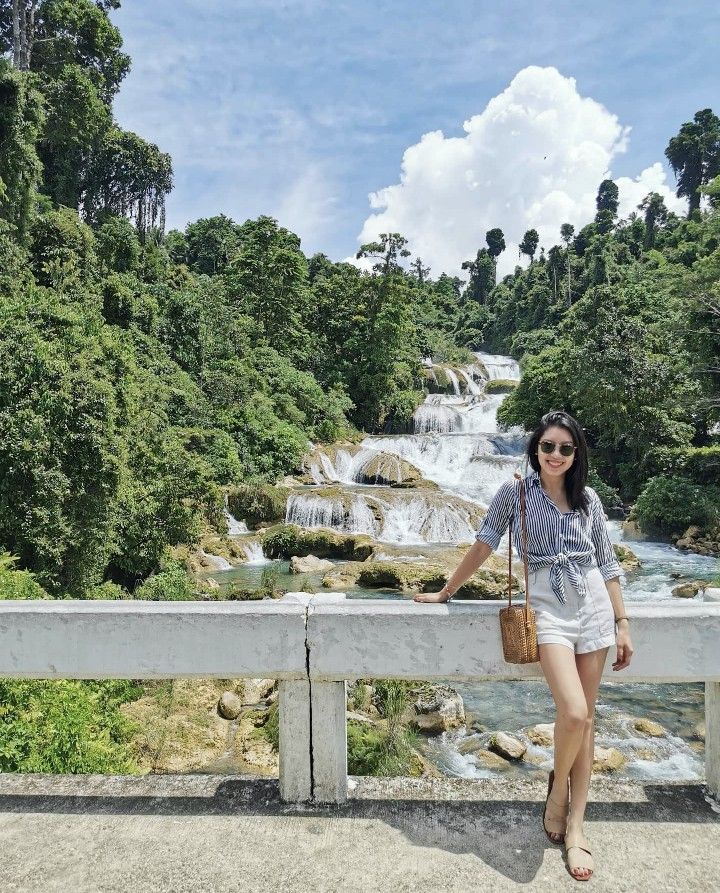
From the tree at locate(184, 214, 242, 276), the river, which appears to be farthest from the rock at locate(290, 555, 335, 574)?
the tree at locate(184, 214, 242, 276)

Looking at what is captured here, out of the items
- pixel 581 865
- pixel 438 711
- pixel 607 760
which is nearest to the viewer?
pixel 581 865

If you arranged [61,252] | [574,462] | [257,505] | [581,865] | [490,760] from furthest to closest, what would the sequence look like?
[61,252] → [257,505] → [490,760] → [574,462] → [581,865]

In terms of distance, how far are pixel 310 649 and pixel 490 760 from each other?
18.8 feet

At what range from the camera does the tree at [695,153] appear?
69.6 m

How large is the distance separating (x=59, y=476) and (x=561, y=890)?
9.90 m

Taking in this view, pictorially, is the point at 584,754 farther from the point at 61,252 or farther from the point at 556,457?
the point at 61,252

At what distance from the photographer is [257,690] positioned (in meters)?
9.10

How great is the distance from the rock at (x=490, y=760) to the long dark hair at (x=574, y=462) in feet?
18.5

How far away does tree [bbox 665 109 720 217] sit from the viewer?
6956cm

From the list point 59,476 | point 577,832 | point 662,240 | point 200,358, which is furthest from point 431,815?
point 662,240

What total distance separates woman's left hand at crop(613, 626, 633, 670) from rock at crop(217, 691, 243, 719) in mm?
6722

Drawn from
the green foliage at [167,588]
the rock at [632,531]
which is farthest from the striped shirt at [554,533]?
the rock at [632,531]

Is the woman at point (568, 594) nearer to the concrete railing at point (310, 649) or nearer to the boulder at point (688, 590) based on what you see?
the concrete railing at point (310, 649)

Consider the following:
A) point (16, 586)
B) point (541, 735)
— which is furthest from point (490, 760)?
point (16, 586)
